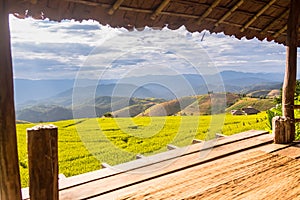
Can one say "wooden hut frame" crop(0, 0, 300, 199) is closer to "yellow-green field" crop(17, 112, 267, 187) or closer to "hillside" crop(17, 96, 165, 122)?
"hillside" crop(17, 96, 165, 122)

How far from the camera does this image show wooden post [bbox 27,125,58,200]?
5.46 feet

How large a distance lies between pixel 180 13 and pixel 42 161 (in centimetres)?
179

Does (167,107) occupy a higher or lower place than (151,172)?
higher

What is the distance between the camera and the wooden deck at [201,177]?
2131 mm

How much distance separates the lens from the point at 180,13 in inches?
108

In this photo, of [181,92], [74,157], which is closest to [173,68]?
[181,92]

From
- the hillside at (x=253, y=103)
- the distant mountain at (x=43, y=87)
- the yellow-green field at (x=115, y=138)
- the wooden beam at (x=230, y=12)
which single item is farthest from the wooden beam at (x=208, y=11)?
the hillside at (x=253, y=103)

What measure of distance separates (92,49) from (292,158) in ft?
6.90

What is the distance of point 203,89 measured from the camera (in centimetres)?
327

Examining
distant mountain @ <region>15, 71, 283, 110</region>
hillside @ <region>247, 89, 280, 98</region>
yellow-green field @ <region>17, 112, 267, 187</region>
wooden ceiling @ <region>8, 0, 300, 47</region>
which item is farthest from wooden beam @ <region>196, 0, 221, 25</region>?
hillside @ <region>247, 89, 280, 98</region>

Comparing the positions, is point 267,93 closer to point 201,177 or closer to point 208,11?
point 208,11

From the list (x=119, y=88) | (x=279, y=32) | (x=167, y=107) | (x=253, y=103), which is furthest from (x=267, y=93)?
(x=119, y=88)

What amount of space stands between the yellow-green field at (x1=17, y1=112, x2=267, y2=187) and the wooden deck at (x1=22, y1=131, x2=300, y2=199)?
28.5 inches

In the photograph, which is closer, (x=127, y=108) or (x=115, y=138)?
(x=127, y=108)
